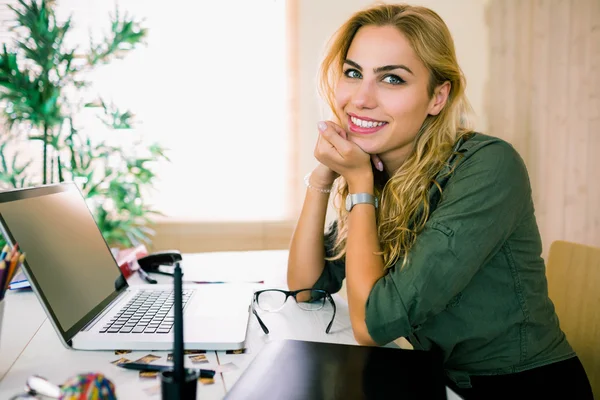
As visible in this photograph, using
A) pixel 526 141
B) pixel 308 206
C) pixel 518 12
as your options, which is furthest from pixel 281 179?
pixel 308 206

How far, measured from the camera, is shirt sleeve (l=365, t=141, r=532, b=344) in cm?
83

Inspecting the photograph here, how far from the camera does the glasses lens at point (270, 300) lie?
1.07m

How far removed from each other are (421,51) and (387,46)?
73 millimetres

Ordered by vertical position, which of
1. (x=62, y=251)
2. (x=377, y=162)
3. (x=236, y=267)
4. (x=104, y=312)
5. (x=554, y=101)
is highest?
(x=554, y=101)

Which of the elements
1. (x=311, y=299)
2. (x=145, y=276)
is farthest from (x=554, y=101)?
(x=145, y=276)

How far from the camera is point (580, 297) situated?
1.17 metres

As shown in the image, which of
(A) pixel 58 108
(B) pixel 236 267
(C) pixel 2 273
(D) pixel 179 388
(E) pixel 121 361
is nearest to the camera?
(D) pixel 179 388

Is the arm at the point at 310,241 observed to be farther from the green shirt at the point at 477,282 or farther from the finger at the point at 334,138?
the green shirt at the point at 477,282

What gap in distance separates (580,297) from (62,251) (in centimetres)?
113

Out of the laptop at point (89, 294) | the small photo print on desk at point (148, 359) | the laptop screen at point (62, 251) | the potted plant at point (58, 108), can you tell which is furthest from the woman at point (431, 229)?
the potted plant at point (58, 108)

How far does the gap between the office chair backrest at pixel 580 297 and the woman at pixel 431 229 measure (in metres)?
0.15

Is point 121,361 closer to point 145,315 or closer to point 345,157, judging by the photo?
point 145,315

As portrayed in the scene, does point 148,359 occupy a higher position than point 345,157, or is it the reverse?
point 345,157

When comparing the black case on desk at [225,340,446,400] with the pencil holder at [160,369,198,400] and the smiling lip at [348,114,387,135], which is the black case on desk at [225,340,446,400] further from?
the smiling lip at [348,114,387,135]
